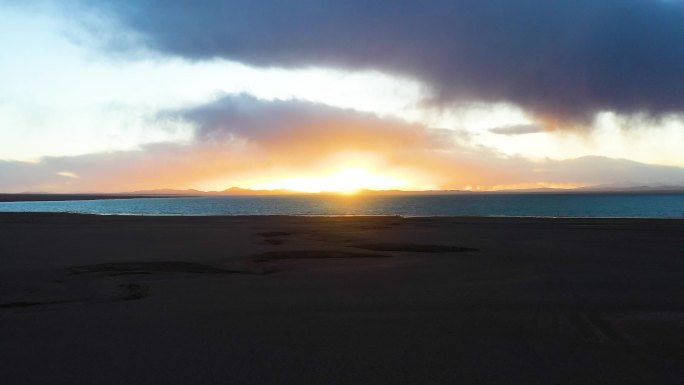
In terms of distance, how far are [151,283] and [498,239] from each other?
57.0ft

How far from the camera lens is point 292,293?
10344mm

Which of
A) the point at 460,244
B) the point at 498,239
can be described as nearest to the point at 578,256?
the point at 460,244

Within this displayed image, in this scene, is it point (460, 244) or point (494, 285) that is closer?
point (494, 285)

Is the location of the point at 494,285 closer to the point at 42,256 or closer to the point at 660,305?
the point at 660,305

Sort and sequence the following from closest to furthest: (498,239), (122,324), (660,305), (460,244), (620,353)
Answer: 1. (620,353)
2. (122,324)
3. (660,305)
4. (460,244)
5. (498,239)

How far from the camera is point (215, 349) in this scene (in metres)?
6.54

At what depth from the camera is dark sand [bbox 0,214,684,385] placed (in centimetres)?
577

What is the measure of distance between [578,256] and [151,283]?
14.0 metres

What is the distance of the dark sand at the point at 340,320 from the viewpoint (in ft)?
18.9

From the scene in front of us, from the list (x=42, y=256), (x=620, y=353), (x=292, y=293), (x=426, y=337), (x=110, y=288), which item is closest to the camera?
(x=620, y=353)

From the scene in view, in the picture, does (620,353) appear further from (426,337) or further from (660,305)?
(660,305)

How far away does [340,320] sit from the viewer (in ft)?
26.6

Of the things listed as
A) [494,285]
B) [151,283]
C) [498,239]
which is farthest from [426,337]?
[498,239]

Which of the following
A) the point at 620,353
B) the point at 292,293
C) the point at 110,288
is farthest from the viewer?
the point at 110,288
